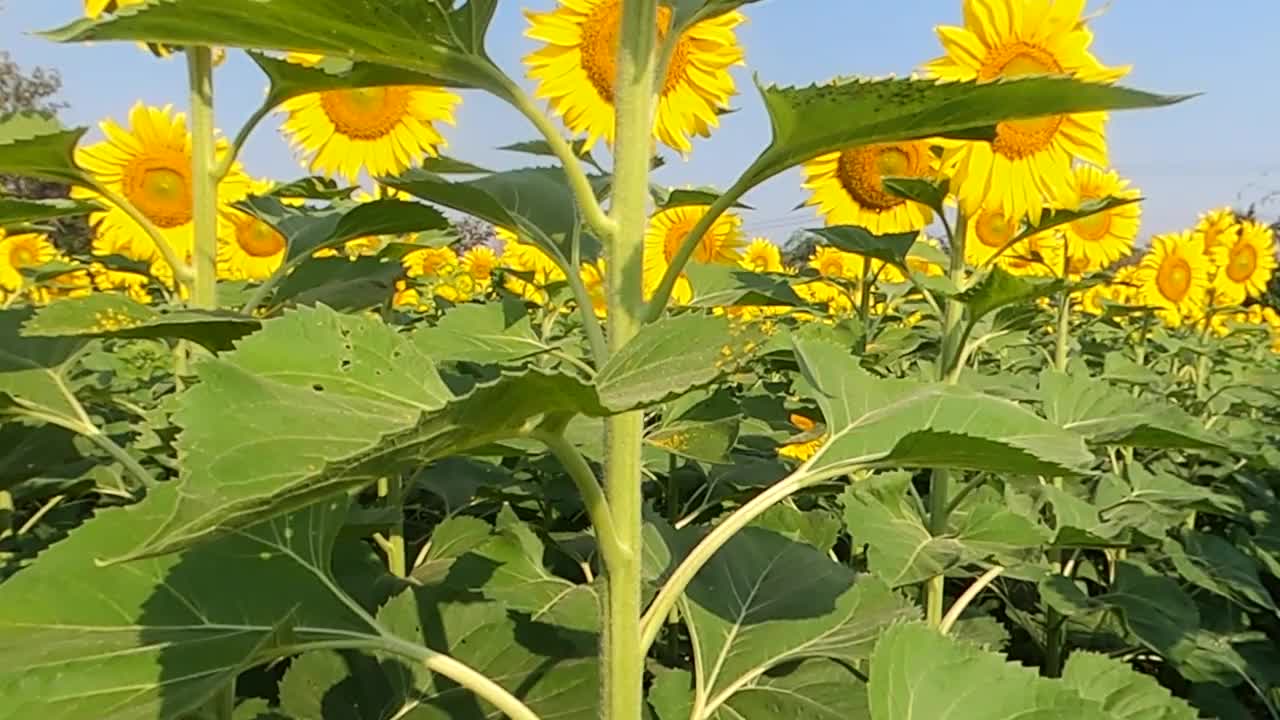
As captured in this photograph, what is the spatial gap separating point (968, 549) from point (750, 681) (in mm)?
739

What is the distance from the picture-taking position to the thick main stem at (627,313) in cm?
102

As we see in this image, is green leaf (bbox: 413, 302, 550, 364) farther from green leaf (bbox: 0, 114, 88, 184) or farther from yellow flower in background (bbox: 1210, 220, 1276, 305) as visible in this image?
yellow flower in background (bbox: 1210, 220, 1276, 305)

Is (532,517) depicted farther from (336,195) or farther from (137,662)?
(137,662)

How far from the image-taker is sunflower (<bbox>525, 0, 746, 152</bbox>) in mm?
1923

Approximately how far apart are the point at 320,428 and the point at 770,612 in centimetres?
93

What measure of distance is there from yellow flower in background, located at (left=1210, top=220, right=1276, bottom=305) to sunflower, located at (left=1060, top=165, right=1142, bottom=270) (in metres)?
2.40

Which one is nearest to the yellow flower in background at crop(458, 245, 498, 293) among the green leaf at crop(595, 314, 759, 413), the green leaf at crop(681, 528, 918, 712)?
the green leaf at crop(681, 528, 918, 712)

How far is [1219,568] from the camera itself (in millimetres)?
3000

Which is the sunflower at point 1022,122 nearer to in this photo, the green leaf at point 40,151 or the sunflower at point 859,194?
the sunflower at point 859,194

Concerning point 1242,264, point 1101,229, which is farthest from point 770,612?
point 1242,264

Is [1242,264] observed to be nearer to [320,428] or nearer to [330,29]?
[330,29]

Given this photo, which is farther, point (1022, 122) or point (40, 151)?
point (1022, 122)

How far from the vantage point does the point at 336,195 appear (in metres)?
2.16

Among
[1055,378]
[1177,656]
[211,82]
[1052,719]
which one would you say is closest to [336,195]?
[211,82]
